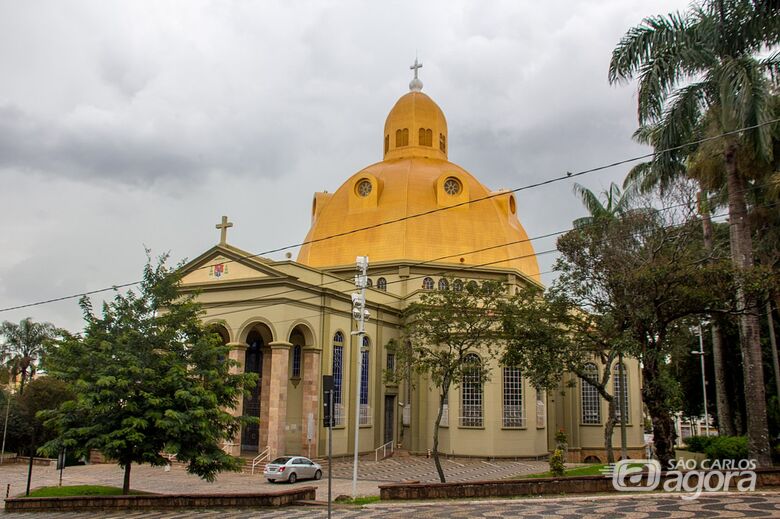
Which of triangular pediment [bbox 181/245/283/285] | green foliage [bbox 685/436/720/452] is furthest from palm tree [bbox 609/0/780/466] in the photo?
triangular pediment [bbox 181/245/283/285]

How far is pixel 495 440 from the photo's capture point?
34.0 meters

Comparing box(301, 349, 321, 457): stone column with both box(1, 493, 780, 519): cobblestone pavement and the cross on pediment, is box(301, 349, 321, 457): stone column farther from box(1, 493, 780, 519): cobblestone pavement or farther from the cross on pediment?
box(1, 493, 780, 519): cobblestone pavement

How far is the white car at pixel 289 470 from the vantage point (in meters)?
25.2

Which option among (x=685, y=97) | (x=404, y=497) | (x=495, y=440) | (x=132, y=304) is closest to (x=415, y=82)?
(x=495, y=440)

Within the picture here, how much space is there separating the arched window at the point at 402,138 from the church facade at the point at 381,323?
61 centimetres

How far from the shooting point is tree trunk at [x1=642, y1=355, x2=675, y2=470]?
19844 millimetres

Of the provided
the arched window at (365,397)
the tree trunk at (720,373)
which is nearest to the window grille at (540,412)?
the arched window at (365,397)

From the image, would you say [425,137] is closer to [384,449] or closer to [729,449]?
[384,449]

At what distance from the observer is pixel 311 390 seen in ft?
104

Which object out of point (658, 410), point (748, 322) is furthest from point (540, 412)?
point (748, 322)

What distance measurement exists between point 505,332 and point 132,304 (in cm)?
1185

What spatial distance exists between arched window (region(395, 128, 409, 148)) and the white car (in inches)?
1028

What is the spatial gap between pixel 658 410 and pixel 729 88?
9.31 metres

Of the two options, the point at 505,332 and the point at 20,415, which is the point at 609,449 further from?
the point at 20,415
